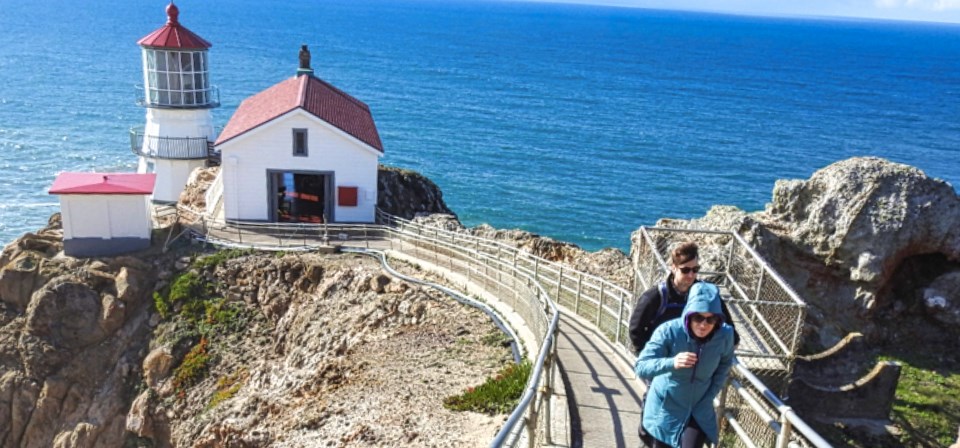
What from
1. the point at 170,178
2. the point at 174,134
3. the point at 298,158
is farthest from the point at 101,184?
the point at 170,178

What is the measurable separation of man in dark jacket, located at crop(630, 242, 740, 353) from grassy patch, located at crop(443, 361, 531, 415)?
16.6 ft

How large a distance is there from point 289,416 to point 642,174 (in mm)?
48403

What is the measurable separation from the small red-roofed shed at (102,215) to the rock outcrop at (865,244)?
54.7ft

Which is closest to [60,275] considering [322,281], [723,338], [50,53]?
[322,281]

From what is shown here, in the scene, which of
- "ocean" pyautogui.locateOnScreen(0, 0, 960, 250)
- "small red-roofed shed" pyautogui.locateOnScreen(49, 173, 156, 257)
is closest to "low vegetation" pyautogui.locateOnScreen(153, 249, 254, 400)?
"small red-roofed shed" pyautogui.locateOnScreen(49, 173, 156, 257)

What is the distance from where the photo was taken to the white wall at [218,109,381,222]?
90.8 feet

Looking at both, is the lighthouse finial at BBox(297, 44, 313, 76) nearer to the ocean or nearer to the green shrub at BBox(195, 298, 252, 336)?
the green shrub at BBox(195, 298, 252, 336)

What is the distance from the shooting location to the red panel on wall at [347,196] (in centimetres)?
2842

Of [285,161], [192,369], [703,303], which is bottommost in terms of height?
[192,369]

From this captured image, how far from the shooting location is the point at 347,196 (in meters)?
28.5

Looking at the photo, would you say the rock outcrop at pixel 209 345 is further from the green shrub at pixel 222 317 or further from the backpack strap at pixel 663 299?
the backpack strap at pixel 663 299

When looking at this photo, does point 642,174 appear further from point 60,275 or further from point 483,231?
point 60,275

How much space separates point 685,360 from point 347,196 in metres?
22.9

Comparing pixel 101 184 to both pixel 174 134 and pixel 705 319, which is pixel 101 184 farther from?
pixel 705 319
